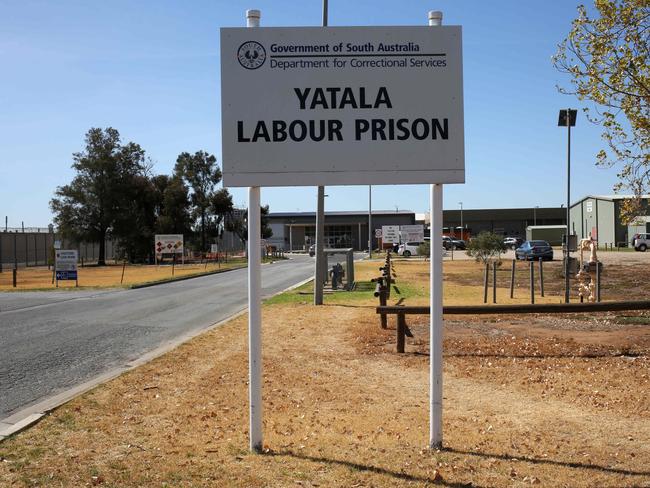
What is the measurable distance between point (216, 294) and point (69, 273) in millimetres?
9530

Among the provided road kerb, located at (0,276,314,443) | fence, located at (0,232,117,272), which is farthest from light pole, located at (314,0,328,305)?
fence, located at (0,232,117,272)

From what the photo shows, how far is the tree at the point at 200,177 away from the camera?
6794 centimetres

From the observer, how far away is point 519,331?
428 inches

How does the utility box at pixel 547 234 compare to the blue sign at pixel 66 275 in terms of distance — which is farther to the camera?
the utility box at pixel 547 234

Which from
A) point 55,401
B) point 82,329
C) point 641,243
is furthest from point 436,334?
point 641,243

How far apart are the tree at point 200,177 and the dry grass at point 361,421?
5931 centimetres

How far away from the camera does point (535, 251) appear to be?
142 feet

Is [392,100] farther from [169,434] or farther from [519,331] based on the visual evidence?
[519,331]

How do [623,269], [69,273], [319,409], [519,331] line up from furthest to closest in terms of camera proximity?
1. [623,269]
2. [69,273]
3. [519,331]
4. [319,409]

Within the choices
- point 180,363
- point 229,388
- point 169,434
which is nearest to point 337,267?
point 180,363

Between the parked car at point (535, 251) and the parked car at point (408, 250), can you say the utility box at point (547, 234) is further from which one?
the parked car at point (535, 251)

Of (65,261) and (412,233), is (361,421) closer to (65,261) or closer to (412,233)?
(65,261)

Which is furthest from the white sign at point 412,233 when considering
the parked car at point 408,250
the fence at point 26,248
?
the fence at point 26,248

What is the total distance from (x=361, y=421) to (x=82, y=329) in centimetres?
855
